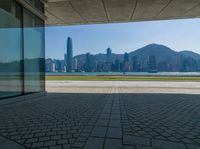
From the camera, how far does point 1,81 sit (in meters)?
6.75

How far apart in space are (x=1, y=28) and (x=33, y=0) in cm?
282

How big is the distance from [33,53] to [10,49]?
1737 mm

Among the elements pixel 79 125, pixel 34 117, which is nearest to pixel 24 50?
pixel 34 117

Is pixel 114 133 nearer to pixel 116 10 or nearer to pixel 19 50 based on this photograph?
pixel 19 50

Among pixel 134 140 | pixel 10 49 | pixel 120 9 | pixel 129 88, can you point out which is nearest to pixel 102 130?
pixel 134 140

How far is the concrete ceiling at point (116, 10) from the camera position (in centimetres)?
909

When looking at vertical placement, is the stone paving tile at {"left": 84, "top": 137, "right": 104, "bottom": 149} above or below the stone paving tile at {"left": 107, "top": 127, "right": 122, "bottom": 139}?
above

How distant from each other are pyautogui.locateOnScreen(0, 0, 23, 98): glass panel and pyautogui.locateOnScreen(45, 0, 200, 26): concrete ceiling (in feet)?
7.98

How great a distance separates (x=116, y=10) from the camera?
1012 centimetres

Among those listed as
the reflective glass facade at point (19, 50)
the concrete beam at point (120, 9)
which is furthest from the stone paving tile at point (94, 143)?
the concrete beam at point (120, 9)

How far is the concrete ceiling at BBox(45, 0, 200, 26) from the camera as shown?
909 centimetres

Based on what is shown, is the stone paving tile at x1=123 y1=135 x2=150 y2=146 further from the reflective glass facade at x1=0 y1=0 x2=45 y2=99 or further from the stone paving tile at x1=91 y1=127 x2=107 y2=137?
the reflective glass facade at x1=0 y1=0 x2=45 y2=99

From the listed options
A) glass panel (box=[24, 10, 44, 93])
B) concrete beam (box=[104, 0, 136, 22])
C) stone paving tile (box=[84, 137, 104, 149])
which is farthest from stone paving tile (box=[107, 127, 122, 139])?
concrete beam (box=[104, 0, 136, 22])

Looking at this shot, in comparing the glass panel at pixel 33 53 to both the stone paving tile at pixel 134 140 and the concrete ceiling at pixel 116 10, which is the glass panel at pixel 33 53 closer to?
the concrete ceiling at pixel 116 10
